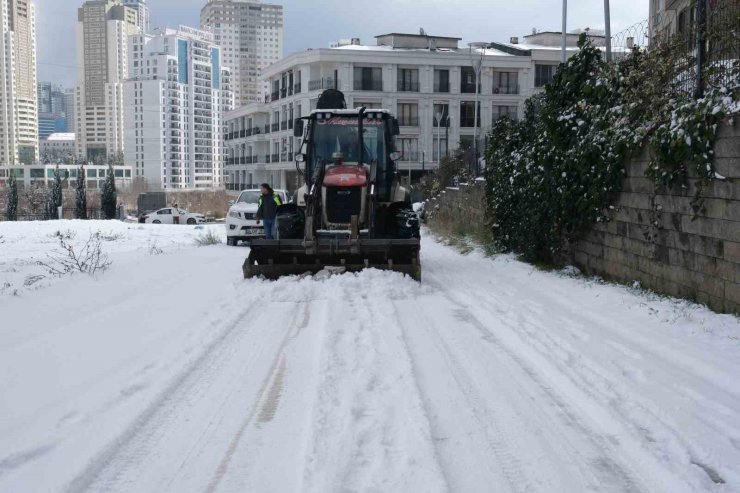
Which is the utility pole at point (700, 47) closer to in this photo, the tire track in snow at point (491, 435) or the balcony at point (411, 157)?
the tire track in snow at point (491, 435)

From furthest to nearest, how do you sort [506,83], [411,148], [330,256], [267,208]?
1. [506,83]
2. [411,148]
3. [267,208]
4. [330,256]

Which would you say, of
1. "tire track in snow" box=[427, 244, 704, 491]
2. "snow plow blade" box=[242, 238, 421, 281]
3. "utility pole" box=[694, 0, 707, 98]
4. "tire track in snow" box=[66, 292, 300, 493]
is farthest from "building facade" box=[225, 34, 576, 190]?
"tire track in snow" box=[66, 292, 300, 493]

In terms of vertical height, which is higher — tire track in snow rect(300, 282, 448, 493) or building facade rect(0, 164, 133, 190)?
building facade rect(0, 164, 133, 190)

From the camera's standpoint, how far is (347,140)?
13312mm

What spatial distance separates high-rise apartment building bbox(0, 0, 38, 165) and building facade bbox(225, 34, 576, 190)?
111128 millimetres

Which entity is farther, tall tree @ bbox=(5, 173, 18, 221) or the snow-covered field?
tall tree @ bbox=(5, 173, 18, 221)

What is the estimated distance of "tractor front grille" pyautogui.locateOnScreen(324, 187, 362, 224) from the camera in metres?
12.1

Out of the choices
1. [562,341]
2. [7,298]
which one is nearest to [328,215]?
[7,298]

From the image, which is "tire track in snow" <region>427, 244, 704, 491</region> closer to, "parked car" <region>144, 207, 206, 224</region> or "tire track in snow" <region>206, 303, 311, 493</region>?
"tire track in snow" <region>206, 303, 311, 493</region>

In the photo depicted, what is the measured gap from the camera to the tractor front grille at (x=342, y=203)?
1205 cm

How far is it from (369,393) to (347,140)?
27.8 ft

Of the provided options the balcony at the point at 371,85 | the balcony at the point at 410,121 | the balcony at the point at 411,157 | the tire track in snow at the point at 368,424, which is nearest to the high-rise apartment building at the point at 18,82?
the balcony at the point at 371,85

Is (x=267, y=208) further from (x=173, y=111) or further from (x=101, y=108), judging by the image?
(x=101, y=108)

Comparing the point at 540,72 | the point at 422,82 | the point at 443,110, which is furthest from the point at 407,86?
the point at 540,72
